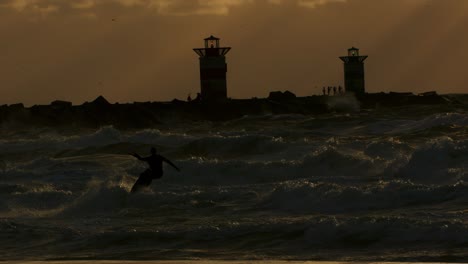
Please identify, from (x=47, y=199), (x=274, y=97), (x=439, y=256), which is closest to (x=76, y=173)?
(x=47, y=199)

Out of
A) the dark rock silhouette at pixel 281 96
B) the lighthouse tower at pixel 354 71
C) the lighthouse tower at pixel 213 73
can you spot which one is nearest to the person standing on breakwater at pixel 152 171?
the lighthouse tower at pixel 213 73

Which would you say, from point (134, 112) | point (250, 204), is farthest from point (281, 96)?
point (250, 204)

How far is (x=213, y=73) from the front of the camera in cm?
A: 6009

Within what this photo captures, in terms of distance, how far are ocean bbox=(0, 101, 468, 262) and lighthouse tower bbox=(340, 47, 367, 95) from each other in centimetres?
3350

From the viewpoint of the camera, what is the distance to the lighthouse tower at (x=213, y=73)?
60.3 metres

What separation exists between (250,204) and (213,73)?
1500 inches

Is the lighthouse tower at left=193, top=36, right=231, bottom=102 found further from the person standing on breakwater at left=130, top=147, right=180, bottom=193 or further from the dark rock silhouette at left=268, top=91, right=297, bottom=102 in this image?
the person standing on breakwater at left=130, top=147, right=180, bottom=193

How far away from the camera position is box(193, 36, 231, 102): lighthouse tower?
60281 millimetres

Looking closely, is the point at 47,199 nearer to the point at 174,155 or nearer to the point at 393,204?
the point at 393,204

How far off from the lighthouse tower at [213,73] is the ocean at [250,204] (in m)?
21.8

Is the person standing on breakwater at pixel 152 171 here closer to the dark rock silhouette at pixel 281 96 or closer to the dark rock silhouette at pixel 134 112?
the dark rock silhouette at pixel 134 112

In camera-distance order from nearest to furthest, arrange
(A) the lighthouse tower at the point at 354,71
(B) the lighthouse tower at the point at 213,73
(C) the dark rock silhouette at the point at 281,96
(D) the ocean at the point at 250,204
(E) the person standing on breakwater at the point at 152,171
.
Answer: (D) the ocean at the point at 250,204
(E) the person standing on breakwater at the point at 152,171
(B) the lighthouse tower at the point at 213,73
(C) the dark rock silhouette at the point at 281,96
(A) the lighthouse tower at the point at 354,71

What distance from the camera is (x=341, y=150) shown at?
105 feet

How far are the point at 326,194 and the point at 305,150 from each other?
1159cm
